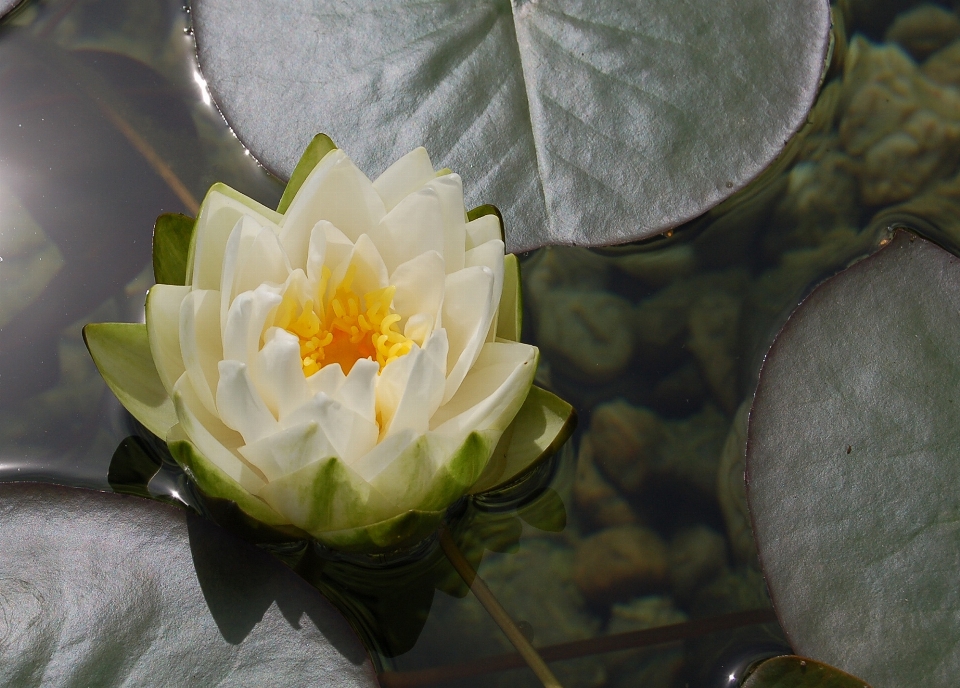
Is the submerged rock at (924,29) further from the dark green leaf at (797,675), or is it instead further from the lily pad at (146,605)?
the lily pad at (146,605)

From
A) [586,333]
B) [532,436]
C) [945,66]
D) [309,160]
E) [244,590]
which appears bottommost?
[945,66]

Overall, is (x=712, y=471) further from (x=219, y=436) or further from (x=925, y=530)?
(x=219, y=436)

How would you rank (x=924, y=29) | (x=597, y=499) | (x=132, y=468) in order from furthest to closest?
(x=924, y=29)
(x=597, y=499)
(x=132, y=468)

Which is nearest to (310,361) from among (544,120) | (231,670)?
(231,670)

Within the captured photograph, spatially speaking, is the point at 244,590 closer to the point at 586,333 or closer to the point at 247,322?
the point at 247,322

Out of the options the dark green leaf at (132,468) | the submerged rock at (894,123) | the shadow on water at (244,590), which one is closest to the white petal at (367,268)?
the shadow on water at (244,590)

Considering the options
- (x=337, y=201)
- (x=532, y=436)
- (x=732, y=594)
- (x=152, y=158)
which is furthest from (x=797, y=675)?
(x=152, y=158)
